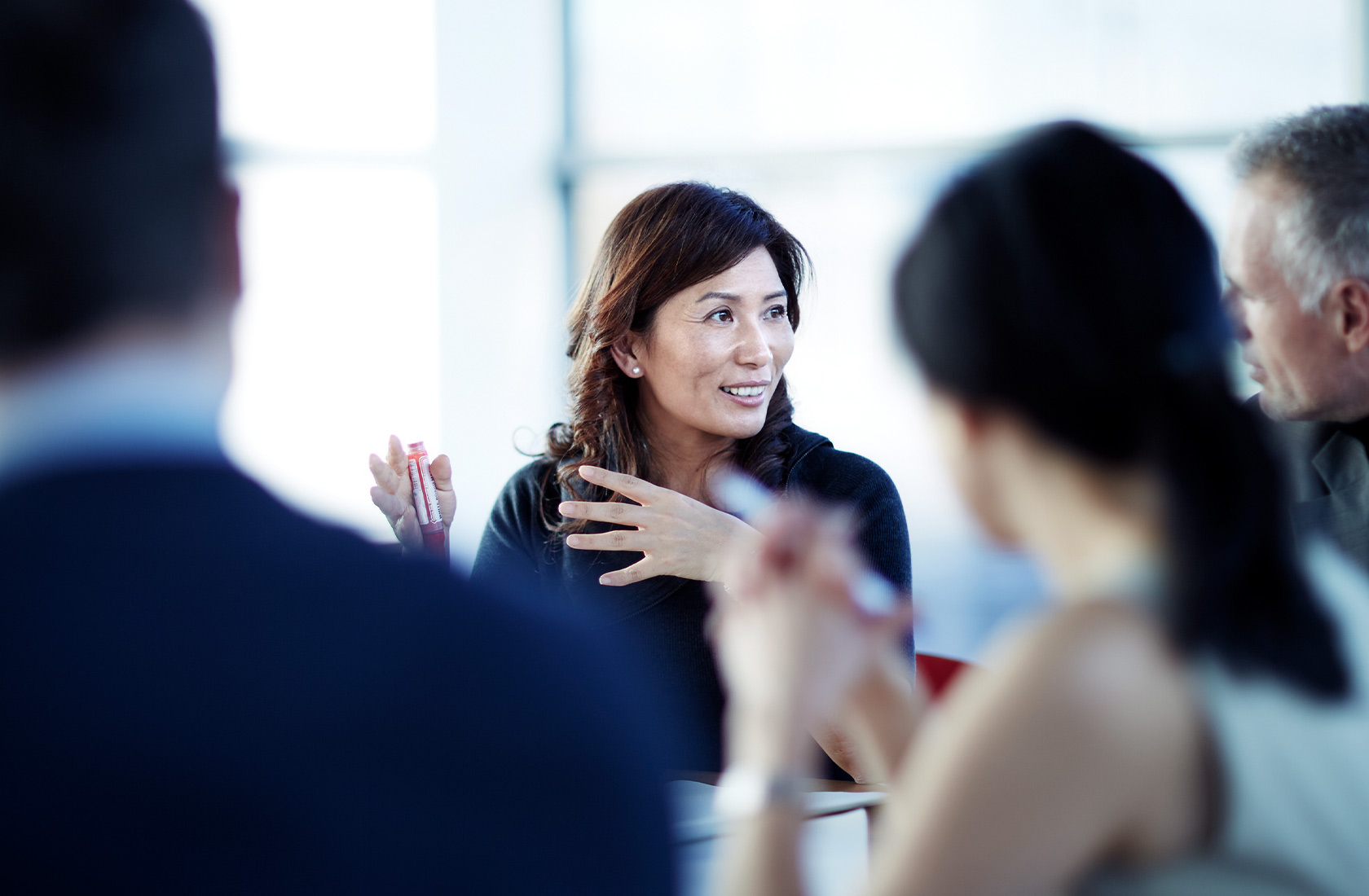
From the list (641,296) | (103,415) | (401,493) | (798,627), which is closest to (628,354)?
(641,296)

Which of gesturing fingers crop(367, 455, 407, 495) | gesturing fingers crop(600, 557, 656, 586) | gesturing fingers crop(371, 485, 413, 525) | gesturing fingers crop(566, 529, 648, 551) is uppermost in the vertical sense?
gesturing fingers crop(367, 455, 407, 495)

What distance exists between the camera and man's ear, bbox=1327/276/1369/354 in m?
1.54

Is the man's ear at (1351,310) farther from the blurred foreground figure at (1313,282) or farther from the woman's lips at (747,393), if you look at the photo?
the woman's lips at (747,393)

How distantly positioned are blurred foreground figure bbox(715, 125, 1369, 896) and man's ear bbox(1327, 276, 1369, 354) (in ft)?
2.32

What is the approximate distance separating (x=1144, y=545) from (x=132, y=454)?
679mm

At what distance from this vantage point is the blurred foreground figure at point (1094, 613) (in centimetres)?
79

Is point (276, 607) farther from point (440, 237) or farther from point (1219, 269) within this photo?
point (440, 237)

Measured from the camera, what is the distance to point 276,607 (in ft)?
1.93

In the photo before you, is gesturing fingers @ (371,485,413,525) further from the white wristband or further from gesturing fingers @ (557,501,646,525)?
the white wristband

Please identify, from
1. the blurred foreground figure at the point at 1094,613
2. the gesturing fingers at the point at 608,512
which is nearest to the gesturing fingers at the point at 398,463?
the gesturing fingers at the point at 608,512

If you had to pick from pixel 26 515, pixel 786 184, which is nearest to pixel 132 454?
pixel 26 515

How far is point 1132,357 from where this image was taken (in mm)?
871

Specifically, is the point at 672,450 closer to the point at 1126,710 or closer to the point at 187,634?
the point at 1126,710

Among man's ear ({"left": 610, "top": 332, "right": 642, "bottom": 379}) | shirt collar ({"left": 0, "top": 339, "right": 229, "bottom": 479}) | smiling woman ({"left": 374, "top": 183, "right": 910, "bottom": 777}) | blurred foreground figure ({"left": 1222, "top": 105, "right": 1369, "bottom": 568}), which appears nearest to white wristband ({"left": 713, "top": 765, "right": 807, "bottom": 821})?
shirt collar ({"left": 0, "top": 339, "right": 229, "bottom": 479})
